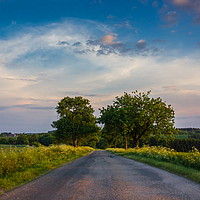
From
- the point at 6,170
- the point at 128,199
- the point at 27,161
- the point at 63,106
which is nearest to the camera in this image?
the point at 128,199

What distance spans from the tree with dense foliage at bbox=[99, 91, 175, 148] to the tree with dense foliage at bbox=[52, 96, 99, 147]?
47.8 ft

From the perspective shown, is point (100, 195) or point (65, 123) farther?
point (65, 123)

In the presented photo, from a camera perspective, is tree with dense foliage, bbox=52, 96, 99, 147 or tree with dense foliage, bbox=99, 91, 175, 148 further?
tree with dense foliage, bbox=52, 96, 99, 147

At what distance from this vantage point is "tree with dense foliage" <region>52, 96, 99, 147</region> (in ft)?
174

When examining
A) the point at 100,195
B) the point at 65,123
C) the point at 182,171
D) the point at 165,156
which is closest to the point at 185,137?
the point at 65,123

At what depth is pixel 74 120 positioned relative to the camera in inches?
→ 2112

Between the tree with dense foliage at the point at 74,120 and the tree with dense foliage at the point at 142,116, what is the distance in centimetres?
1458

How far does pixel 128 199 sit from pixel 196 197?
1934 mm

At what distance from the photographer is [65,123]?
53406 mm

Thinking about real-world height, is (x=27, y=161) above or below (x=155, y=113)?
below

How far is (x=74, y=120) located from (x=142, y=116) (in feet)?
74.7

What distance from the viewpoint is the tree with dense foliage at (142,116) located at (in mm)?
36094

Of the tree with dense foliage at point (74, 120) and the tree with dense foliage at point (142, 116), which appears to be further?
the tree with dense foliage at point (74, 120)

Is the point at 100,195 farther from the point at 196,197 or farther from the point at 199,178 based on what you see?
the point at 199,178
